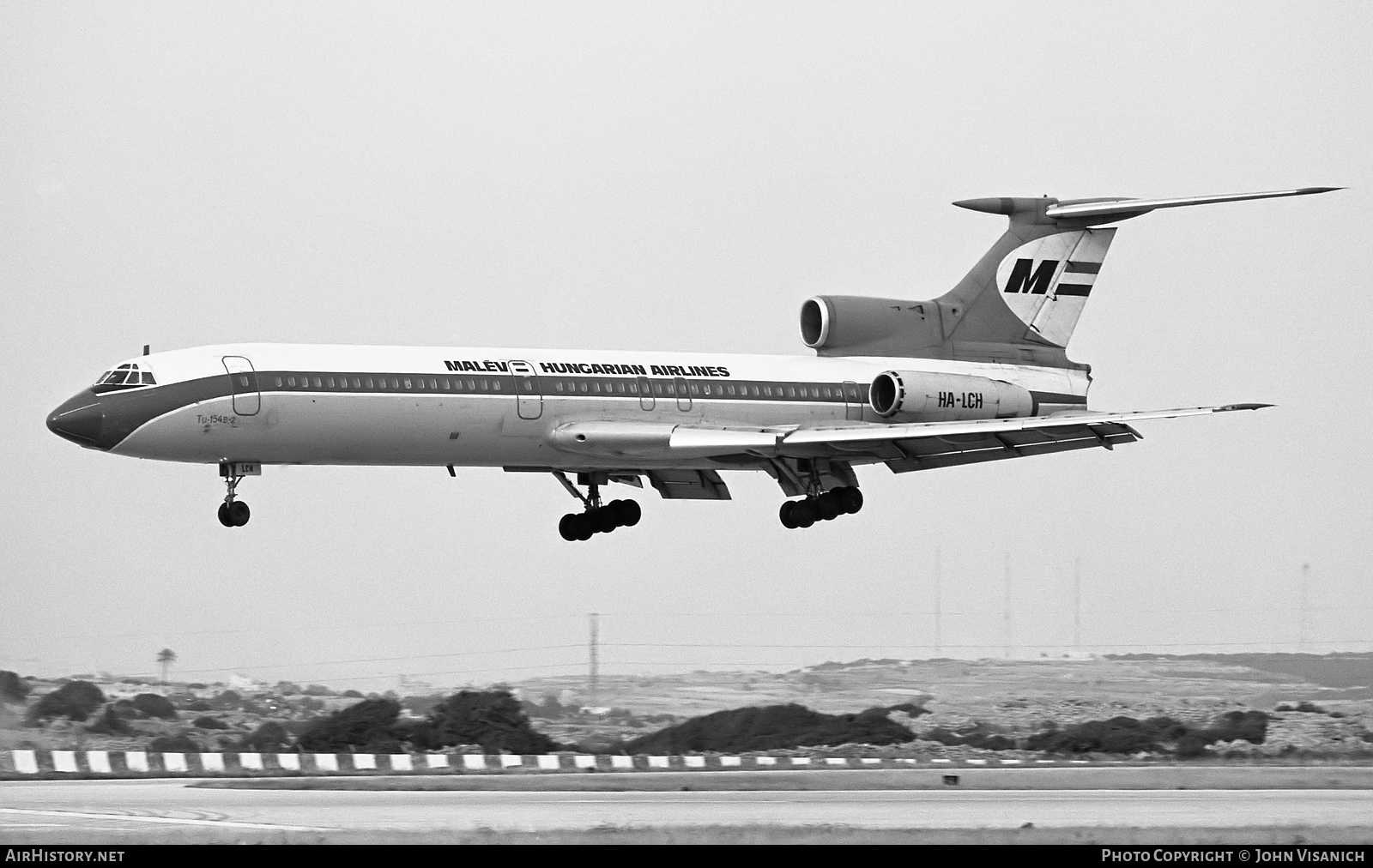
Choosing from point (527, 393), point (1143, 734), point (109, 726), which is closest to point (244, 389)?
point (527, 393)

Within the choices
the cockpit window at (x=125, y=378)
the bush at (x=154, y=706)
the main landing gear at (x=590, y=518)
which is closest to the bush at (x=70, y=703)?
the bush at (x=154, y=706)

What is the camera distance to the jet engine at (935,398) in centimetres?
3897

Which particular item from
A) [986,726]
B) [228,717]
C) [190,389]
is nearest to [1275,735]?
[986,726]

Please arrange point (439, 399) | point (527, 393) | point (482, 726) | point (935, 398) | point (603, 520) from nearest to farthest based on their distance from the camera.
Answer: point (482, 726) → point (439, 399) → point (527, 393) → point (935, 398) → point (603, 520)

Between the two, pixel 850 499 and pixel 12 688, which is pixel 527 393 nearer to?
pixel 850 499

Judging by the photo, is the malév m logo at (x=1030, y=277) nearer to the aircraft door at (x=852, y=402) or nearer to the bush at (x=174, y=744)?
the aircraft door at (x=852, y=402)

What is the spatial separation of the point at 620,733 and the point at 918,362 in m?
12.4

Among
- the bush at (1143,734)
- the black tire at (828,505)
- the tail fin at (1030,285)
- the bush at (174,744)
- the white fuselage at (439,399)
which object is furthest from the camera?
the tail fin at (1030,285)

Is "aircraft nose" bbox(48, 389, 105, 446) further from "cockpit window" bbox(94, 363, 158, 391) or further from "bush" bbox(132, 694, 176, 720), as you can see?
"bush" bbox(132, 694, 176, 720)

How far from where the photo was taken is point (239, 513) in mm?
34438

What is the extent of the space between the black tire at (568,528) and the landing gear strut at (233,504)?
773cm

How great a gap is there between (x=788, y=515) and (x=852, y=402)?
2.68 metres
